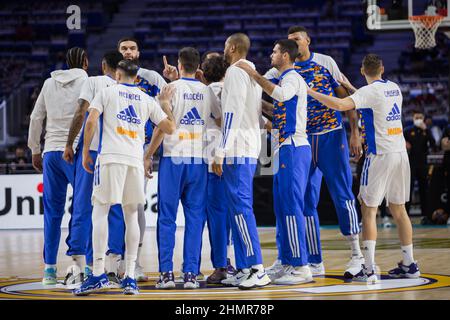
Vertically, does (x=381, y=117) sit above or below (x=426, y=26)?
below

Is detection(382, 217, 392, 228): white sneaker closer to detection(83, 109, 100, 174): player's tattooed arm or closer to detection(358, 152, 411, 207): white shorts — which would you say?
detection(358, 152, 411, 207): white shorts

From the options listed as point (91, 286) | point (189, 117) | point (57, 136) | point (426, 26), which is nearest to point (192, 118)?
point (189, 117)

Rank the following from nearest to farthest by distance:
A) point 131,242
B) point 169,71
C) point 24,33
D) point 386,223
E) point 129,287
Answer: point 129,287 → point 131,242 → point 169,71 → point 386,223 → point 24,33

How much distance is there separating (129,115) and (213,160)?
851 millimetres

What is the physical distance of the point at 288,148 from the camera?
746 centimetres

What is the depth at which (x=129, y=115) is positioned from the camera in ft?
22.9

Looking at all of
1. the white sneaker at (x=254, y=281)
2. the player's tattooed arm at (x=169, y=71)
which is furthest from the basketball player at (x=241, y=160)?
the player's tattooed arm at (x=169, y=71)

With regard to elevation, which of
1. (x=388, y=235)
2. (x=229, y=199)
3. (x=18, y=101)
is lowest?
(x=388, y=235)

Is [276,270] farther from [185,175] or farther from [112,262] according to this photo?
[112,262]

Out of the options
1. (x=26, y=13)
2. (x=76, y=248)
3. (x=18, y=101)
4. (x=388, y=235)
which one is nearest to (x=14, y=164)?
(x=18, y=101)

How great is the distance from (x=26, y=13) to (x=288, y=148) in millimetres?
22306

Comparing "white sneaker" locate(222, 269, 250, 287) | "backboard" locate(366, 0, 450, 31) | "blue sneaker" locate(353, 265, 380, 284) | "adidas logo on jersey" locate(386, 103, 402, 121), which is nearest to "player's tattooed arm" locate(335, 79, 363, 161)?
"adidas logo on jersey" locate(386, 103, 402, 121)

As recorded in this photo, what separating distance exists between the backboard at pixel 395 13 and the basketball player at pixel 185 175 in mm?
7660
